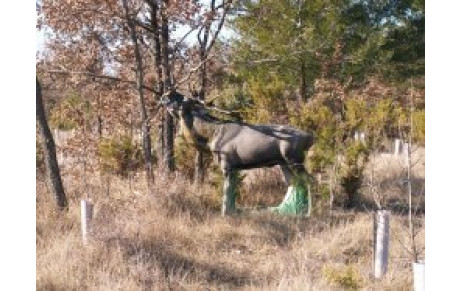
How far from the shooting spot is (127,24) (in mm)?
7145

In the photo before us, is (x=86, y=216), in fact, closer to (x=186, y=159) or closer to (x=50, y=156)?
(x=50, y=156)

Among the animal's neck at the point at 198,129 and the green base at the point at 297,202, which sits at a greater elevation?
the animal's neck at the point at 198,129

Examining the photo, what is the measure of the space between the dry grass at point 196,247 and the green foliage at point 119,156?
3.87ft

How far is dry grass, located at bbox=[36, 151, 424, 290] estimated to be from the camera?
4.22m

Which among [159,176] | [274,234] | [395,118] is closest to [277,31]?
[395,118]

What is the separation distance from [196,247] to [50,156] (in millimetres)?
1616

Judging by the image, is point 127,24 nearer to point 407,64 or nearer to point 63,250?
Result: point 63,250

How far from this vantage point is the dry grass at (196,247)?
13.8 ft

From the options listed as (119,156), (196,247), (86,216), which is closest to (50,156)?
(86,216)

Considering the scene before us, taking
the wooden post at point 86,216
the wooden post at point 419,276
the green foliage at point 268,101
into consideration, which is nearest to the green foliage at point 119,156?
the green foliage at point 268,101

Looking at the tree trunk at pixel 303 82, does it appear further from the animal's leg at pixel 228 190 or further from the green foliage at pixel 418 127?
the animal's leg at pixel 228 190

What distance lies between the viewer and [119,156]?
26.1 feet

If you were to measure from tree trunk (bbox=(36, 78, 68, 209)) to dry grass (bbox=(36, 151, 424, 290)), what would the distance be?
13 cm

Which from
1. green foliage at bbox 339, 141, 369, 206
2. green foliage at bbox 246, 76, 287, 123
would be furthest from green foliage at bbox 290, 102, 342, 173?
green foliage at bbox 246, 76, 287, 123
